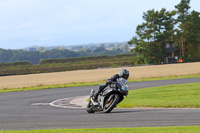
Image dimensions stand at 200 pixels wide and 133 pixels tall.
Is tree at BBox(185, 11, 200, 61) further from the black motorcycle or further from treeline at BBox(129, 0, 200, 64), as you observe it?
the black motorcycle

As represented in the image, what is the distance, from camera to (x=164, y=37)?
10200 centimetres

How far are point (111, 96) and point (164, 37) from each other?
8711cm

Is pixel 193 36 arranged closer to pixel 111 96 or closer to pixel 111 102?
pixel 111 102

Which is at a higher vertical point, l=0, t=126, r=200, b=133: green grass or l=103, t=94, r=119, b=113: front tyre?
l=103, t=94, r=119, b=113: front tyre

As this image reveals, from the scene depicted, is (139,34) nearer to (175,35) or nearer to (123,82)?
(175,35)

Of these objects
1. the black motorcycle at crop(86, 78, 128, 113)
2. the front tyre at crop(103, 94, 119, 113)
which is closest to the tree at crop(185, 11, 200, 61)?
the black motorcycle at crop(86, 78, 128, 113)

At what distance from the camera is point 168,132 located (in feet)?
35.3

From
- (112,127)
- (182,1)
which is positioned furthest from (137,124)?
(182,1)

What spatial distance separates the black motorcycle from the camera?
1658cm

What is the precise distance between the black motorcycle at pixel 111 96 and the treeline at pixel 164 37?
82126mm

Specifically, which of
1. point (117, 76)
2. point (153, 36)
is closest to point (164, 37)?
point (153, 36)

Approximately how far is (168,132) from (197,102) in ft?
29.2

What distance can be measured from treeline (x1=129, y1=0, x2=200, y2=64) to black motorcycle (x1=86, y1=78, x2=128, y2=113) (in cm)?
8213

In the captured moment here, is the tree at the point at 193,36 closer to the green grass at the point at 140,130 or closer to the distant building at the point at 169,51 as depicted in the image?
the distant building at the point at 169,51
